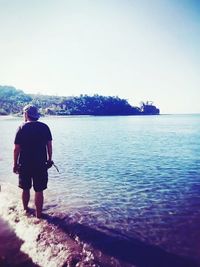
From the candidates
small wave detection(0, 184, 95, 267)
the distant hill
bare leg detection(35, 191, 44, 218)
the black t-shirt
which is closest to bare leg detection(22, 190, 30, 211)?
small wave detection(0, 184, 95, 267)

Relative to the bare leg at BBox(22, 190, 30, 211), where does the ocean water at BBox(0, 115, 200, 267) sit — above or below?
below

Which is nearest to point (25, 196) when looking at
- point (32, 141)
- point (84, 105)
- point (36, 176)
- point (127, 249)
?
point (36, 176)

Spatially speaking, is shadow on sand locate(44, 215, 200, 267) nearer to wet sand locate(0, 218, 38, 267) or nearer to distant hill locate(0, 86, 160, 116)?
wet sand locate(0, 218, 38, 267)

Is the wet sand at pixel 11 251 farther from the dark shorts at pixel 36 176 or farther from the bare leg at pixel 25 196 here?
the dark shorts at pixel 36 176

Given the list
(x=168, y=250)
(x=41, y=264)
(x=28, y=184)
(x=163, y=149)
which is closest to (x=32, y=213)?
(x=28, y=184)

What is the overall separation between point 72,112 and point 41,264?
152m

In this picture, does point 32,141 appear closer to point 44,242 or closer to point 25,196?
point 25,196

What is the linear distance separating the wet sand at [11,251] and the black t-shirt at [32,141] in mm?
1648

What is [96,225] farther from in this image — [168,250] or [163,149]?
[163,149]

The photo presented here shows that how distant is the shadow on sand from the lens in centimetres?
589

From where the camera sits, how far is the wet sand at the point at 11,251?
579cm

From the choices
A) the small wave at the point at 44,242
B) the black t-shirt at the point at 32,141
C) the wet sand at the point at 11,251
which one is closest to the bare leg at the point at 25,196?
the small wave at the point at 44,242

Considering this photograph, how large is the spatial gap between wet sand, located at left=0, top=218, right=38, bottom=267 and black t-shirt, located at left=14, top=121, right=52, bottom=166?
1.65m

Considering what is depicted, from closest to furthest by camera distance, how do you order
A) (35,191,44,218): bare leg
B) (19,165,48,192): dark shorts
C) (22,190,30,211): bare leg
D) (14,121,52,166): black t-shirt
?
(14,121,52,166): black t-shirt, (19,165,48,192): dark shorts, (35,191,44,218): bare leg, (22,190,30,211): bare leg
